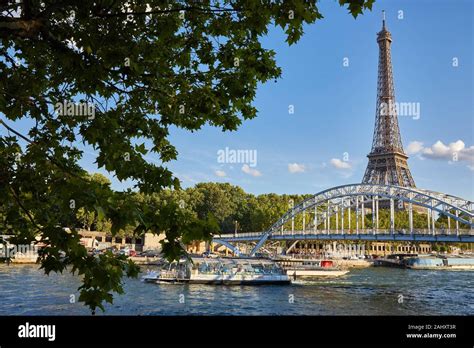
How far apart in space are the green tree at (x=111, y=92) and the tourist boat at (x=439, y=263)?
2729 inches

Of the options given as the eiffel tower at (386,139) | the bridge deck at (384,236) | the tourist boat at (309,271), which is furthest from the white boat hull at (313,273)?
the eiffel tower at (386,139)

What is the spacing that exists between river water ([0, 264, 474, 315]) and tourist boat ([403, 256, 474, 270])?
26358 mm

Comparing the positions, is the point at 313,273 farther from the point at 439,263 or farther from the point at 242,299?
the point at 439,263

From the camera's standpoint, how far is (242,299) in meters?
31.8

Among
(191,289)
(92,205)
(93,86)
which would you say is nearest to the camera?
(92,205)

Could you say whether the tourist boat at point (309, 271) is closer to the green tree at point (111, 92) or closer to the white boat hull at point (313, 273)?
the white boat hull at point (313, 273)

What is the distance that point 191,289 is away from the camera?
36719 mm

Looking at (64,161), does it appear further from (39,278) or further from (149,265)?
(149,265)

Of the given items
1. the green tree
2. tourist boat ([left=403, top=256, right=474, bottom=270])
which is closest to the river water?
the green tree

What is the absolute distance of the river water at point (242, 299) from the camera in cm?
2559

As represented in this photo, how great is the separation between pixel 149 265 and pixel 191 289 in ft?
96.7

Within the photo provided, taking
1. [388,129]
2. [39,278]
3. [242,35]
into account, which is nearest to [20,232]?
[242,35]

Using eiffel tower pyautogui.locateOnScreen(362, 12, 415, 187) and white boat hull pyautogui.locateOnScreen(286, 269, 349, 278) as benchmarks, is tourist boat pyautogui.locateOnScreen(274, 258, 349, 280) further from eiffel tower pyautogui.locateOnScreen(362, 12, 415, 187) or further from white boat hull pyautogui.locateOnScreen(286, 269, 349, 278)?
eiffel tower pyautogui.locateOnScreen(362, 12, 415, 187)
